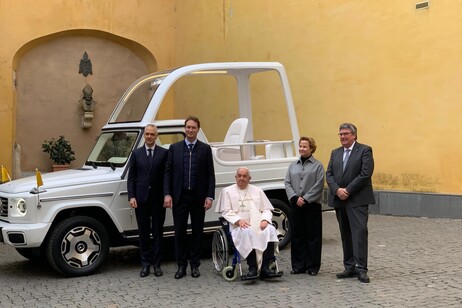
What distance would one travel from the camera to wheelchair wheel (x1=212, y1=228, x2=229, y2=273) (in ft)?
22.7

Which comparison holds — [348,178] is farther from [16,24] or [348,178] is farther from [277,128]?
[16,24]

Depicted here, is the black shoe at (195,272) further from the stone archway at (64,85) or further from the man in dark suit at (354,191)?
the stone archway at (64,85)

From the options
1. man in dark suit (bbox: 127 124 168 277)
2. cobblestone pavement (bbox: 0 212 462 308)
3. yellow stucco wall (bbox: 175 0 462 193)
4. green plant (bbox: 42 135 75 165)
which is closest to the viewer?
cobblestone pavement (bbox: 0 212 462 308)

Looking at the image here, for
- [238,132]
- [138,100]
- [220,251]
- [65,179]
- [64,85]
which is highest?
[64,85]

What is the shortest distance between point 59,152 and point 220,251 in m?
10.1

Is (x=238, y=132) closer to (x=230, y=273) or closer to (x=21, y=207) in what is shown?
(x=230, y=273)

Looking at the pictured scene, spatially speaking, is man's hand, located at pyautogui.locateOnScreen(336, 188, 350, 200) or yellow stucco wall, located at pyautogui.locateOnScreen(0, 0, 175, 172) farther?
yellow stucco wall, located at pyautogui.locateOnScreen(0, 0, 175, 172)

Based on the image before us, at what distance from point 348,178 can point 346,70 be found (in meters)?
6.46

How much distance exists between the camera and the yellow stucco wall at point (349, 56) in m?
11.1

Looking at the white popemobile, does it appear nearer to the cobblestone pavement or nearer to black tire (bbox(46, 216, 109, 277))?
black tire (bbox(46, 216, 109, 277))

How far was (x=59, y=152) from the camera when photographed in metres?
16.0

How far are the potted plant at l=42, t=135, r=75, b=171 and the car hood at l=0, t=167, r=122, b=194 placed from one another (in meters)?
8.47

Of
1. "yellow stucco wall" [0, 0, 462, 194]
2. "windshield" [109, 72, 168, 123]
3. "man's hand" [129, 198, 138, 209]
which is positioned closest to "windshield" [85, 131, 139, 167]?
"windshield" [109, 72, 168, 123]

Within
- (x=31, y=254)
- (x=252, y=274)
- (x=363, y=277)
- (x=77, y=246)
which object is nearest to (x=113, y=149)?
(x=77, y=246)
